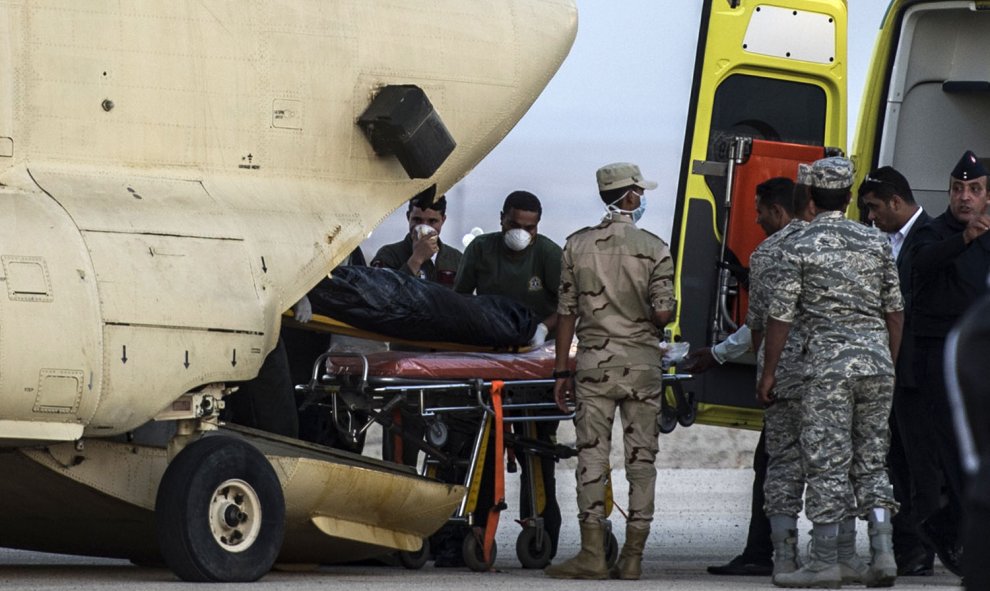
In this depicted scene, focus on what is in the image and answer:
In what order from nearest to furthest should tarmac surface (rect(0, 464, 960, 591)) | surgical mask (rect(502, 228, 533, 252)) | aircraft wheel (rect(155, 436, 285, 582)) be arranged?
aircraft wheel (rect(155, 436, 285, 582))
tarmac surface (rect(0, 464, 960, 591))
surgical mask (rect(502, 228, 533, 252))

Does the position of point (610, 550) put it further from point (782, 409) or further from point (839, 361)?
point (839, 361)

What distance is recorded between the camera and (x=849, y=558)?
7660 mm

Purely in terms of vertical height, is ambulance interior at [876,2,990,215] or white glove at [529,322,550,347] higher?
ambulance interior at [876,2,990,215]

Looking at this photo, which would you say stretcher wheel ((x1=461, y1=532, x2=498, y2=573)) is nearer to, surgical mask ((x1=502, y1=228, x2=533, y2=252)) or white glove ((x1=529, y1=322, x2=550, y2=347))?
white glove ((x1=529, y1=322, x2=550, y2=347))

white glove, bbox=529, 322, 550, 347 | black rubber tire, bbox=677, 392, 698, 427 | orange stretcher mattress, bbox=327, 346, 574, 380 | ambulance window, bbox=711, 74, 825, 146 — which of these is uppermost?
ambulance window, bbox=711, 74, 825, 146

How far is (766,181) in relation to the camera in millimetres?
8922

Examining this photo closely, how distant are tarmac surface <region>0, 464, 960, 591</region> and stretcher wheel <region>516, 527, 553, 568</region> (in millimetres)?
78

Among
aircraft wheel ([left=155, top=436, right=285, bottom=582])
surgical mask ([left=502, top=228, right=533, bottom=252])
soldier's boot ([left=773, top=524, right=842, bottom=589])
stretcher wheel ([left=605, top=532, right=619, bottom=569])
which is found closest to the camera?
aircraft wheel ([left=155, top=436, right=285, bottom=582])

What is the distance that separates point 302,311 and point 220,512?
4.15ft

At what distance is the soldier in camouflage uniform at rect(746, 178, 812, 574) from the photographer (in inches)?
308

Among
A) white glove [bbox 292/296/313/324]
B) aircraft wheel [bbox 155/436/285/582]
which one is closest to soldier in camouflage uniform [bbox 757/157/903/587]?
white glove [bbox 292/296/313/324]

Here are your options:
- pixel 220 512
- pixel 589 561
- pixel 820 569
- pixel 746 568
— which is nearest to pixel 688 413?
pixel 746 568

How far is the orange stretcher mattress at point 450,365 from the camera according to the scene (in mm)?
8273

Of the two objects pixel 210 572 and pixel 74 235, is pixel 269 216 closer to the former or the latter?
pixel 74 235
